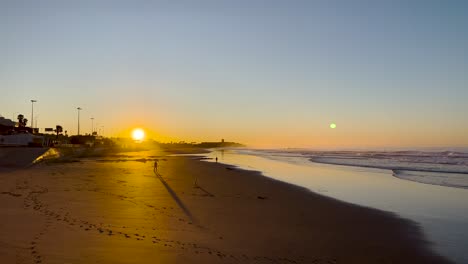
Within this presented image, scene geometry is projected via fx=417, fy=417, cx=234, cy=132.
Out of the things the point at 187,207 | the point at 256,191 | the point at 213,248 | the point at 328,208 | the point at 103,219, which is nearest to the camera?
the point at 213,248

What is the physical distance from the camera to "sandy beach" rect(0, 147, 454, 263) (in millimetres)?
10203

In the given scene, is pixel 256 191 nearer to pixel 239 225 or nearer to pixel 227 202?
pixel 227 202

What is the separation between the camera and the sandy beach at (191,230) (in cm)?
1020

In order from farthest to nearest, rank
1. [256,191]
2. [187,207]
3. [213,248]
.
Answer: [256,191] → [187,207] → [213,248]

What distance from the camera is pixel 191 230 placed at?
13.2 meters

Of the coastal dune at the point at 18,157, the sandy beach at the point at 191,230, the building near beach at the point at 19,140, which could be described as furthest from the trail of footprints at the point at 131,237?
the building near beach at the point at 19,140

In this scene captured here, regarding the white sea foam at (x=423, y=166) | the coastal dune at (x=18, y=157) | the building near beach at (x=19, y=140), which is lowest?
the white sea foam at (x=423, y=166)

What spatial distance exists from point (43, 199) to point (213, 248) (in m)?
10.2

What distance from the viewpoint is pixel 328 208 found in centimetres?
1936

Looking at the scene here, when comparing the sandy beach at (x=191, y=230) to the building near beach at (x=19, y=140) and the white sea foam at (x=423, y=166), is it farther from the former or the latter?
the building near beach at (x=19, y=140)

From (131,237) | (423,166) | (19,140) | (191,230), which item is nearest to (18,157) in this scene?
(19,140)

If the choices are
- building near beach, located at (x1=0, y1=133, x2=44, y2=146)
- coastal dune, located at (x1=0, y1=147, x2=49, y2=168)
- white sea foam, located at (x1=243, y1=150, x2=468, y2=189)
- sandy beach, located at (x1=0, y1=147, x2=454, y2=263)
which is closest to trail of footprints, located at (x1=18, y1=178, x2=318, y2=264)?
sandy beach, located at (x1=0, y1=147, x2=454, y2=263)

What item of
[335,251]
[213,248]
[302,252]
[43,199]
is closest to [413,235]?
[335,251]

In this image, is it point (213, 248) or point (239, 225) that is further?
point (239, 225)
